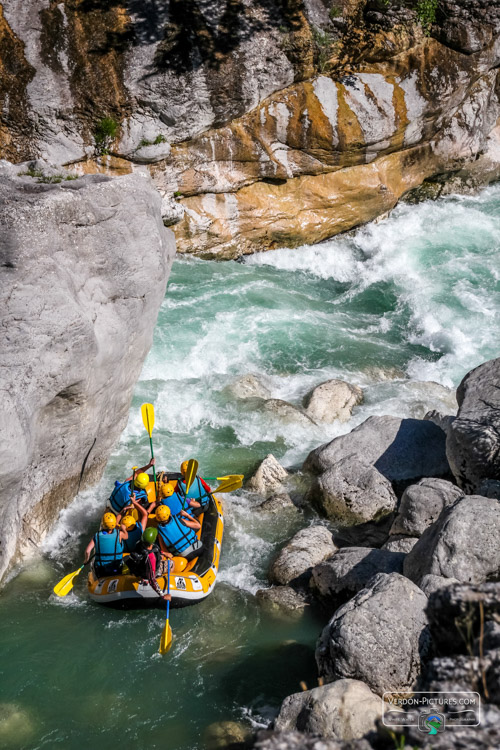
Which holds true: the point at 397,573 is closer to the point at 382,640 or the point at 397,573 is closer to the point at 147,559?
the point at 382,640

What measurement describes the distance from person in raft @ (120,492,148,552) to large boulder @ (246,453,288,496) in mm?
2043

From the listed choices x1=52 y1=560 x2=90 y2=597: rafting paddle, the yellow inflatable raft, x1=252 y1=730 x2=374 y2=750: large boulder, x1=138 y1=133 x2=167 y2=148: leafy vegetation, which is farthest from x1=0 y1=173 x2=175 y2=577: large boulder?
x1=138 y1=133 x2=167 y2=148: leafy vegetation

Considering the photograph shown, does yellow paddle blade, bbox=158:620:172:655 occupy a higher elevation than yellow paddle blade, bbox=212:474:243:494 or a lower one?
lower

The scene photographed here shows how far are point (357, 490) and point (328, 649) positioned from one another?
115 inches

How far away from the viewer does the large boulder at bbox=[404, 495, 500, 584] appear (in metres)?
5.87

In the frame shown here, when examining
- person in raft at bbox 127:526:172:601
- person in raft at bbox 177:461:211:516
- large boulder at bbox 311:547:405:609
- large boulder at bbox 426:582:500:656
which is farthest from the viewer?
person in raft at bbox 177:461:211:516

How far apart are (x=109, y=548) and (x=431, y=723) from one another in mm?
4306

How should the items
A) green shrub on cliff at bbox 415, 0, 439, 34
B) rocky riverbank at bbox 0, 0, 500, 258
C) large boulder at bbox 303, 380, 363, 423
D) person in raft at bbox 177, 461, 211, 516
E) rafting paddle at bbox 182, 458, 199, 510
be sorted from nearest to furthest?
rafting paddle at bbox 182, 458, 199, 510
person in raft at bbox 177, 461, 211, 516
large boulder at bbox 303, 380, 363, 423
rocky riverbank at bbox 0, 0, 500, 258
green shrub on cliff at bbox 415, 0, 439, 34

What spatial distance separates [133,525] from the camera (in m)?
7.19

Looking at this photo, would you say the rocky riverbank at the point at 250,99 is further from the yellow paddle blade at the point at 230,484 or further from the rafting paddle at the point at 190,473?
the rafting paddle at the point at 190,473

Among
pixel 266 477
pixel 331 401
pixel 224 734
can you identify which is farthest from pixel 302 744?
pixel 331 401

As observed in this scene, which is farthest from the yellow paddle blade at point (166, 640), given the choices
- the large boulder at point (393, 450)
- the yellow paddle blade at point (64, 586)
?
the large boulder at point (393, 450)

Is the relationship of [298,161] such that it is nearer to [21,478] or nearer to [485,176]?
[485,176]

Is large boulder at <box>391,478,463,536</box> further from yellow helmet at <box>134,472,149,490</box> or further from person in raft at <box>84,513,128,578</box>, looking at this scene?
person in raft at <box>84,513,128,578</box>
